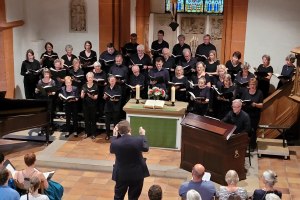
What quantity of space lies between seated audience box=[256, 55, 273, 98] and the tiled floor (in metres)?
1.60

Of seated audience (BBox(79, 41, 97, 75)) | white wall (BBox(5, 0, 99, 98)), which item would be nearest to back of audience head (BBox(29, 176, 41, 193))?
seated audience (BBox(79, 41, 97, 75))

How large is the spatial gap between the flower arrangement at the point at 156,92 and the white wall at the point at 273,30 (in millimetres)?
3350

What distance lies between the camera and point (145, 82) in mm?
10984

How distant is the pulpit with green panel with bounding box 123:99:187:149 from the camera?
980 centimetres

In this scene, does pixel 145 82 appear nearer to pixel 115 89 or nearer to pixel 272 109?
pixel 115 89

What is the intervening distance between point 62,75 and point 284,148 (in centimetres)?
511

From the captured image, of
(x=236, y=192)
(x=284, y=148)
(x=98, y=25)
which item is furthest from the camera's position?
(x=98, y=25)

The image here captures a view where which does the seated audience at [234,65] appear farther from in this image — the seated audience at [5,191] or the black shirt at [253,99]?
the seated audience at [5,191]

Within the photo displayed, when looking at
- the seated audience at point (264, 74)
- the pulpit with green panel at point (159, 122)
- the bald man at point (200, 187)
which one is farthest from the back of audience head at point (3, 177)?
the seated audience at point (264, 74)

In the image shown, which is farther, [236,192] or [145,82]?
[145,82]

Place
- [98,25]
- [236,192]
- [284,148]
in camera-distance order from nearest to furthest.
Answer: [236,192] < [284,148] < [98,25]

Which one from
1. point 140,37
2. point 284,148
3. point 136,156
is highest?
point 140,37

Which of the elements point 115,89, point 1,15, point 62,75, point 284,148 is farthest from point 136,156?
point 1,15

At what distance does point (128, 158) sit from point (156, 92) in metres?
3.69
